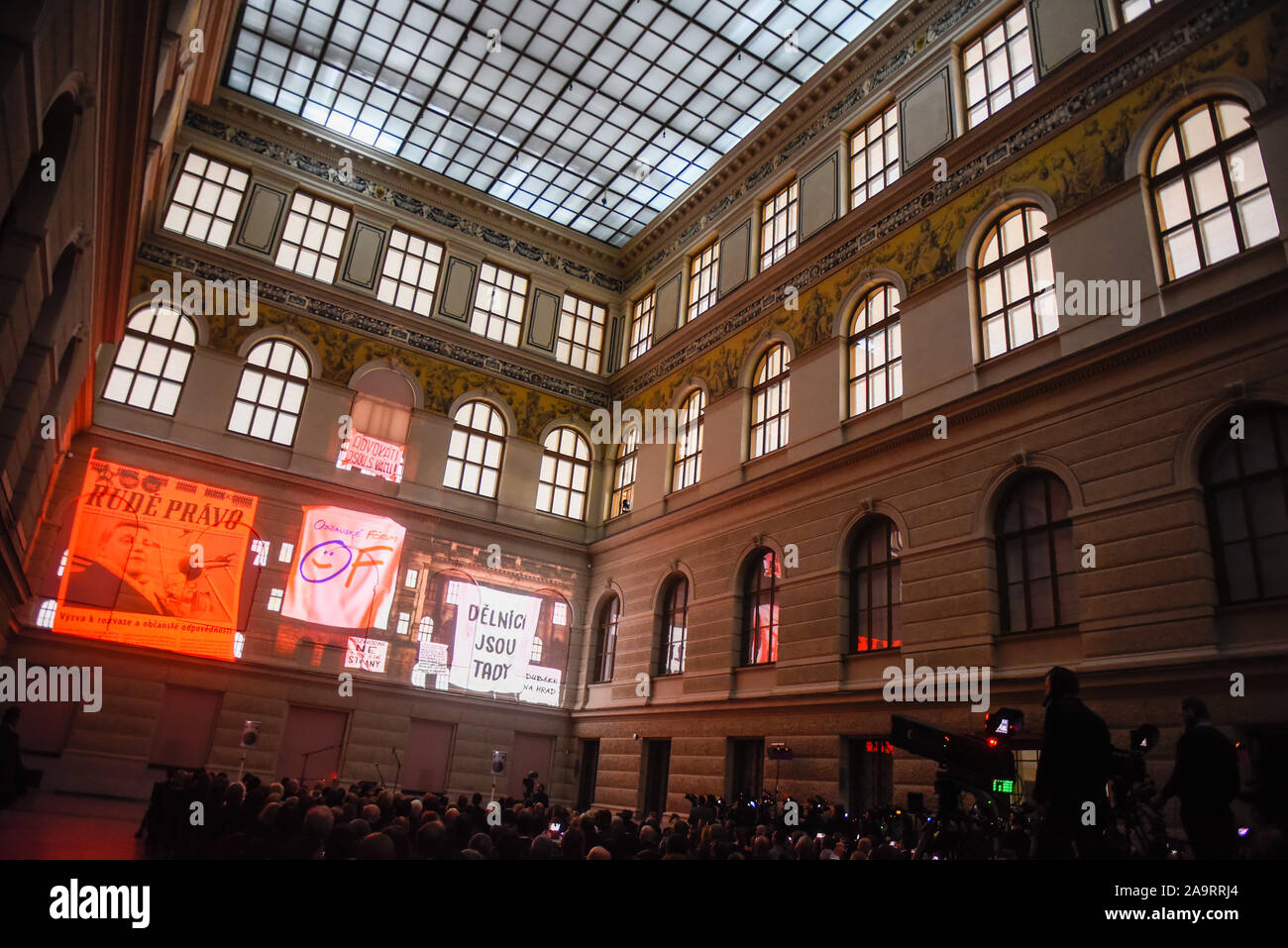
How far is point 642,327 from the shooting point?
2666cm

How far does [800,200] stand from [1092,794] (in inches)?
712

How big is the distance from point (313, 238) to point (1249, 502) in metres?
23.3

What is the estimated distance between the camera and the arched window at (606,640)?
23.4m

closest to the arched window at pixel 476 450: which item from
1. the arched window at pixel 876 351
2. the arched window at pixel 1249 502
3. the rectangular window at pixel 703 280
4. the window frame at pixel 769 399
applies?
the rectangular window at pixel 703 280

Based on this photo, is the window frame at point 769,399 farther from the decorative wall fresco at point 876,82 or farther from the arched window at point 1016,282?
the decorative wall fresco at point 876,82

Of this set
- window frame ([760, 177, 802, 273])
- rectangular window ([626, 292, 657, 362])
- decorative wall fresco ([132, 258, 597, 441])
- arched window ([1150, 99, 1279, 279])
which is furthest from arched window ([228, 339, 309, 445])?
arched window ([1150, 99, 1279, 279])

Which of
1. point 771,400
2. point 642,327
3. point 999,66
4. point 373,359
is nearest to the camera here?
point 999,66

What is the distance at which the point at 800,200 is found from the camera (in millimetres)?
20375

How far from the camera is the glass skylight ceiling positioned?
19.2 metres

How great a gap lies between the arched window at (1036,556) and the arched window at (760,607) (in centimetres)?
558

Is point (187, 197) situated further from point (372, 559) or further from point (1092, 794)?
point (1092, 794)

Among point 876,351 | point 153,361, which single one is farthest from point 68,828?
point 876,351

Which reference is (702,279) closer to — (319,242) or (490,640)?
(319,242)
